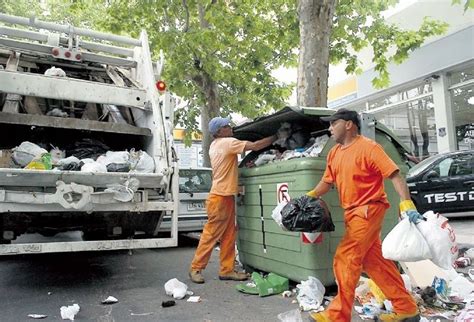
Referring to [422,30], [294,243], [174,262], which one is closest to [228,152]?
[294,243]

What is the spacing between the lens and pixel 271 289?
4262 millimetres

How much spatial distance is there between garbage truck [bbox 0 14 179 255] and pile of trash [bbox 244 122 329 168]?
1025mm

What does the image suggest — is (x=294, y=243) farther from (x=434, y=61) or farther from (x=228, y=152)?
(x=434, y=61)

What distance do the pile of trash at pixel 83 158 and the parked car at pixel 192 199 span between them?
94.6 inches

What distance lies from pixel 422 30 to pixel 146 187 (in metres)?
8.38

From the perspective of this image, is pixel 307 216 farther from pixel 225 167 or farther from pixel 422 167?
pixel 422 167

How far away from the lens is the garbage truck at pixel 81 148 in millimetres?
4062

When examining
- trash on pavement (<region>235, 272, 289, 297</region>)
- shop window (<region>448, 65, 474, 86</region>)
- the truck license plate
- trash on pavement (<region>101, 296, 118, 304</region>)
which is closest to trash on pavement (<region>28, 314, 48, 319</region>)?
trash on pavement (<region>101, 296, 118, 304</region>)

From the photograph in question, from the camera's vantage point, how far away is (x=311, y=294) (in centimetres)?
380

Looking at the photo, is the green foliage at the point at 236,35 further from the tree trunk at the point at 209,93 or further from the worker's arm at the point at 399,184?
the worker's arm at the point at 399,184

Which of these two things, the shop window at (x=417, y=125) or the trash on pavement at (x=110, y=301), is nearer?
the trash on pavement at (x=110, y=301)

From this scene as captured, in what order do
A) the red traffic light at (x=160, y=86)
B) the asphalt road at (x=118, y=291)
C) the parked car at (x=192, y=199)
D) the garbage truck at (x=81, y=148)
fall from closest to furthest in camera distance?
the asphalt road at (x=118, y=291), the garbage truck at (x=81, y=148), the red traffic light at (x=160, y=86), the parked car at (x=192, y=199)

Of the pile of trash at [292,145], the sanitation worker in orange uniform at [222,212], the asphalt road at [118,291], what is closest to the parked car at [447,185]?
the asphalt road at [118,291]

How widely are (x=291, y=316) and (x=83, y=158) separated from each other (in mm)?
2693
